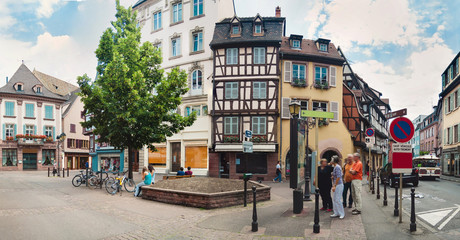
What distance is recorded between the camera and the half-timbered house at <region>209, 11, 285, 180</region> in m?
27.6

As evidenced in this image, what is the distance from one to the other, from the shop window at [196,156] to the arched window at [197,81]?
488cm

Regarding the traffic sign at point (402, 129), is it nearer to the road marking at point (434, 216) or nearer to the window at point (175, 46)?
the road marking at point (434, 216)

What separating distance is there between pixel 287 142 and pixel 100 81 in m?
14.9

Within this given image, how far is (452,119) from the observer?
1430 inches

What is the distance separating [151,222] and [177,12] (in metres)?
27.0

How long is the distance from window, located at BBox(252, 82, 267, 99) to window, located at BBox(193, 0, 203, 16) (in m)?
8.80

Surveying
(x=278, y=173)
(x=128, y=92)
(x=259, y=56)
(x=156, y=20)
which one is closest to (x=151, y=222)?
(x=128, y=92)

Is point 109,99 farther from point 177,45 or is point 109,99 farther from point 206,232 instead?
point 177,45

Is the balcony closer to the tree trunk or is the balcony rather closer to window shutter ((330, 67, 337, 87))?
window shutter ((330, 67, 337, 87))

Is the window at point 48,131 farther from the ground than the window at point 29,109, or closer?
closer

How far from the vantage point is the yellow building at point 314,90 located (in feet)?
92.3

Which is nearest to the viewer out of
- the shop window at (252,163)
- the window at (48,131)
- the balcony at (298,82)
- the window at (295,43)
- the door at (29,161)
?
the shop window at (252,163)

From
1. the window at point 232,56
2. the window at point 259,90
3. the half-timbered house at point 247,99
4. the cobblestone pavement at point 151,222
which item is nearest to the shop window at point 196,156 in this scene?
the half-timbered house at point 247,99

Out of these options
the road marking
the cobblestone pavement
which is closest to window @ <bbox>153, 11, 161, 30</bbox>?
the cobblestone pavement
